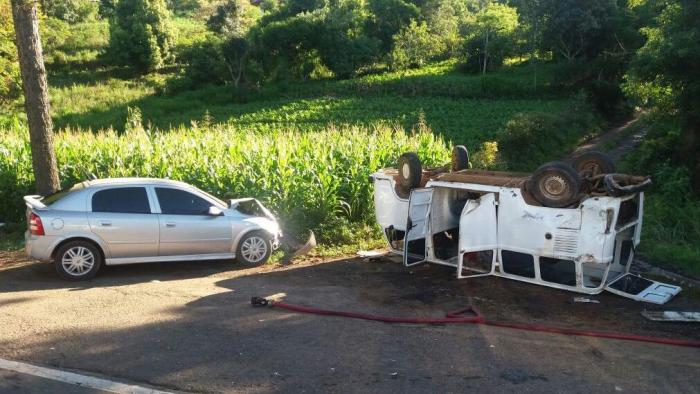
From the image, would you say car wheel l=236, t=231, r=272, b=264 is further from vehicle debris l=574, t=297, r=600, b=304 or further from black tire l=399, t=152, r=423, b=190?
vehicle debris l=574, t=297, r=600, b=304

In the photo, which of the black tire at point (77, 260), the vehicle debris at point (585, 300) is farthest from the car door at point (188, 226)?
the vehicle debris at point (585, 300)

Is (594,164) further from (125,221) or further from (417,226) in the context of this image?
(125,221)

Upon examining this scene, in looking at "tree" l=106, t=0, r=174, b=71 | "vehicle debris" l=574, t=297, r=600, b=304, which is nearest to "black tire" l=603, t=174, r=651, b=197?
"vehicle debris" l=574, t=297, r=600, b=304

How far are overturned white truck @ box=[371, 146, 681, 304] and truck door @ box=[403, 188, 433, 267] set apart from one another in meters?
0.02

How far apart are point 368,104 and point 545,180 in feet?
143

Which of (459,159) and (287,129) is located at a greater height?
(287,129)

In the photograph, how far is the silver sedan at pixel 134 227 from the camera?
9.57 meters

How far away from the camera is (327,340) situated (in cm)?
684

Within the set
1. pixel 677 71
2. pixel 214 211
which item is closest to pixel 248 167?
pixel 214 211

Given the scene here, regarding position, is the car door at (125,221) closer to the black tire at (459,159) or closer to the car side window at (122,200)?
the car side window at (122,200)

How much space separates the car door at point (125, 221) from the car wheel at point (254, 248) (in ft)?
4.70

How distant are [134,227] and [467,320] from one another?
213 inches

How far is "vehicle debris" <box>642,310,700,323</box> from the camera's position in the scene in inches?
300

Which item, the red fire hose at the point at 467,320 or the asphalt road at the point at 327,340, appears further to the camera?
the red fire hose at the point at 467,320
